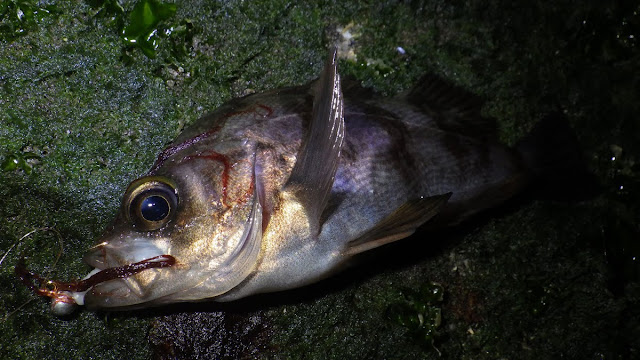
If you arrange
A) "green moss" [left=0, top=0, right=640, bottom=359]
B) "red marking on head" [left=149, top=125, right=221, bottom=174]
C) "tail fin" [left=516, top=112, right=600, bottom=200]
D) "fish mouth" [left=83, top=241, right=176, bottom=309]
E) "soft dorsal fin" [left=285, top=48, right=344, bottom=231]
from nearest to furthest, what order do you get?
1. "fish mouth" [left=83, top=241, right=176, bottom=309]
2. "soft dorsal fin" [left=285, top=48, right=344, bottom=231]
3. "red marking on head" [left=149, top=125, right=221, bottom=174]
4. "green moss" [left=0, top=0, right=640, bottom=359]
5. "tail fin" [left=516, top=112, right=600, bottom=200]

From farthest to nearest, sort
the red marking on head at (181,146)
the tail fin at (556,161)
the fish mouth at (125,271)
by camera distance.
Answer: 1. the tail fin at (556,161)
2. the red marking on head at (181,146)
3. the fish mouth at (125,271)

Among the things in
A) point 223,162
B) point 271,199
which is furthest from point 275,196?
point 223,162

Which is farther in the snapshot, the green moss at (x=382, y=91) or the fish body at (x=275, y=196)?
the green moss at (x=382, y=91)

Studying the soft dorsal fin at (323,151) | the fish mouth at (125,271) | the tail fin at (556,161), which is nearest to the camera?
the fish mouth at (125,271)

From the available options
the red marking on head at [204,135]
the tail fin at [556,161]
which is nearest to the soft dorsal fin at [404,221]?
the red marking on head at [204,135]

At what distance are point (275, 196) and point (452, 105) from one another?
4.61 ft

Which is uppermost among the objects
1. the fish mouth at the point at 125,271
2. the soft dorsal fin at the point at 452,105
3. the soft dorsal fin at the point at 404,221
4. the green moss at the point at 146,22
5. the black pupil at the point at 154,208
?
the green moss at the point at 146,22

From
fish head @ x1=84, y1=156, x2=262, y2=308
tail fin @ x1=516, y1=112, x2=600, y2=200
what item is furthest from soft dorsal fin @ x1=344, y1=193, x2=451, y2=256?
tail fin @ x1=516, y1=112, x2=600, y2=200

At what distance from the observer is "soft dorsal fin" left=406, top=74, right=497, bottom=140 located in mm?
3188

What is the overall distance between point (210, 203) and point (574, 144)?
2.47 metres

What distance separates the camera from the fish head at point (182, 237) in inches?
97.7

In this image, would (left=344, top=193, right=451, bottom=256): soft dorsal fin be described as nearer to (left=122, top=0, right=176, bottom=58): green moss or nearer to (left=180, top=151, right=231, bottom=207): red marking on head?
(left=180, top=151, right=231, bottom=207): red marking on head

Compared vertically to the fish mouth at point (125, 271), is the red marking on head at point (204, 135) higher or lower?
higher

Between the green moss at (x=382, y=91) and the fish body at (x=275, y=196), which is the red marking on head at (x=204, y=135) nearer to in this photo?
the fish body at (x=275, y=196)
